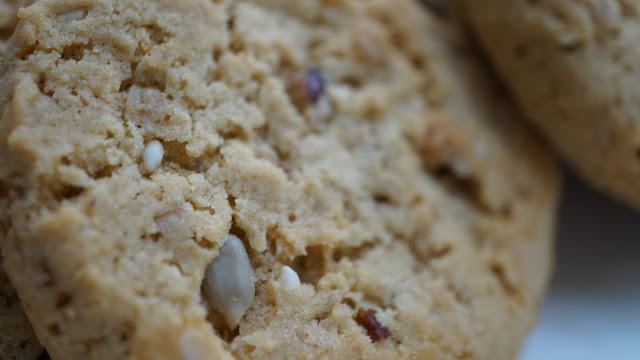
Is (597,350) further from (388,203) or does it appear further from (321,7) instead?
(321,7)

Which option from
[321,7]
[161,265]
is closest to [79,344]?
[161,265]

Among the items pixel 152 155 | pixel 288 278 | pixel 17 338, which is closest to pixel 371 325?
pixel 288 278

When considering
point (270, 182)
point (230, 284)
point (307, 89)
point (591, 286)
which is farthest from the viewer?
point (591, 286)

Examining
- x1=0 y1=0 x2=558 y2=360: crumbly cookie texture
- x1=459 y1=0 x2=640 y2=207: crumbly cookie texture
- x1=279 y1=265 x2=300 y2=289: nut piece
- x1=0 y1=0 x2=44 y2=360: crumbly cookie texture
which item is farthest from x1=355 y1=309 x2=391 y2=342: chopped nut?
x1=459 y1=0 x2=640 y2=207: crumbly cookie texture

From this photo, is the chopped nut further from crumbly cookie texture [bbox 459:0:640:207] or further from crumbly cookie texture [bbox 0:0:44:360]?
crumbly cookie texture [bbox 459:0:640:207]

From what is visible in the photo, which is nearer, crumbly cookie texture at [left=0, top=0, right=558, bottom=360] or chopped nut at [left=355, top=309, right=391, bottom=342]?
crumbly cookie texture at [left=0, top=0, right=558, bottom=360]

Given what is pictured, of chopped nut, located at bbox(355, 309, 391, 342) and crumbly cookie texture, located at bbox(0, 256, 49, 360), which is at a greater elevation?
chopped nut, located at bbox(355, 309, 391, 342)

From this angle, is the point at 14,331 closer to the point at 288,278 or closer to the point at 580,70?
the point at 288,278
